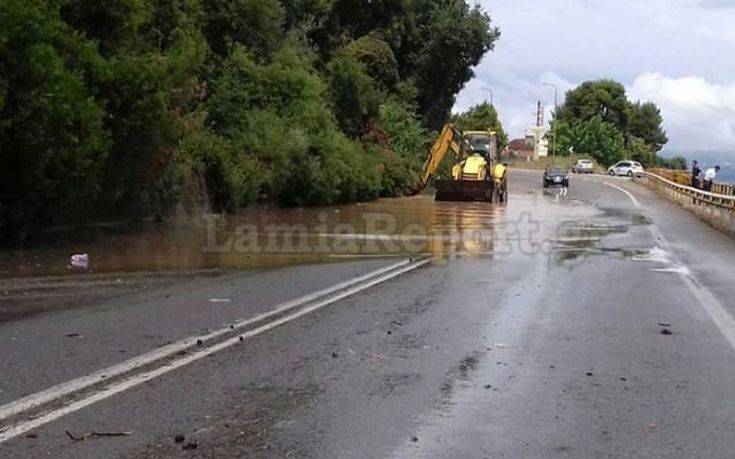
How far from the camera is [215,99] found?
2912 centimetres

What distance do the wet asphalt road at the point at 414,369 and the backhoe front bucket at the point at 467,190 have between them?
24160mm

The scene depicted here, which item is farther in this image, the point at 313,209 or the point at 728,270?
the point at 313,209

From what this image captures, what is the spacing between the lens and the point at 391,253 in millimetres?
17969

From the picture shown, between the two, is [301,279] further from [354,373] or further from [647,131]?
[647,131]

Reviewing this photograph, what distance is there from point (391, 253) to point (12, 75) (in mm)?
7585

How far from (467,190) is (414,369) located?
31.5 m

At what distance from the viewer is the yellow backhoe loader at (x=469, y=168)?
3903 cm

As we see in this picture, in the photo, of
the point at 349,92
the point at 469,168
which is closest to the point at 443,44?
the point at 349,92

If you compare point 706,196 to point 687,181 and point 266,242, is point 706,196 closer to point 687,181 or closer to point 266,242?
point 687,181

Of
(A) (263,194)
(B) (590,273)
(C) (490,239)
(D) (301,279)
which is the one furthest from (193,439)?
(A) (263,194)

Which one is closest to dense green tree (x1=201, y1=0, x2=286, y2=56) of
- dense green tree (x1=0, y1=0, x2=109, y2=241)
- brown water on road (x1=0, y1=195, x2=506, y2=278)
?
brown water on road (x1=0, y1=195, x2=506, y2=278)

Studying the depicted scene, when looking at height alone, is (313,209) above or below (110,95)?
below

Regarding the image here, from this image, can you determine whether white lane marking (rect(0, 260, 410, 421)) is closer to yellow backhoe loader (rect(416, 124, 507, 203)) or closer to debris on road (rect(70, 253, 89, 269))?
debris on road (rect(70, 253, 89, 269))

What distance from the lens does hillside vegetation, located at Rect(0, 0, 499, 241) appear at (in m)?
15.4
